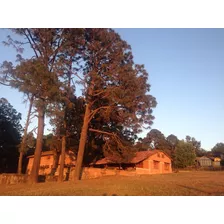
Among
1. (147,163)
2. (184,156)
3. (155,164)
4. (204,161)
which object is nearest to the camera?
(147,163)

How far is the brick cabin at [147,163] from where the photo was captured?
24438 millimetres

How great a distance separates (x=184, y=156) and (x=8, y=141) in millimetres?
24372

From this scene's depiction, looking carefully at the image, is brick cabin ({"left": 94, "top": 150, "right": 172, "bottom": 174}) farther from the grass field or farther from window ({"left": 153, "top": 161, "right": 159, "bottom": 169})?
the grass field

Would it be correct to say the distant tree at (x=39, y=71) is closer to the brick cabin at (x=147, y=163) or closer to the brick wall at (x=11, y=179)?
the brick wall at (x=11, y=179)

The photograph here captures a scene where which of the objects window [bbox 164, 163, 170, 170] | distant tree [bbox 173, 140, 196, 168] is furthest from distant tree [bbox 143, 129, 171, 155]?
window [bbox 164, 163, 170, 170]

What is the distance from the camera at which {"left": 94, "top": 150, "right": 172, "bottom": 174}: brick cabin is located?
24.4 metres

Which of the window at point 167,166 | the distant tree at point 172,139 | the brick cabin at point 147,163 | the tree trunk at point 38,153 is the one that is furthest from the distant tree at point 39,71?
the distant tree at point 172,139

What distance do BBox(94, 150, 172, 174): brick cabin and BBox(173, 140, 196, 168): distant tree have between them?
508 centimetres

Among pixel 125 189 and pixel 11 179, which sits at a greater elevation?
pixel 125 189

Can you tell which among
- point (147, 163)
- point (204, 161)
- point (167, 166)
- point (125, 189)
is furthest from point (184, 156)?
point (125, 189)

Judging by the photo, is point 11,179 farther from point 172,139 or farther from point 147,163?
point 172,139

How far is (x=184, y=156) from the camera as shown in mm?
33125

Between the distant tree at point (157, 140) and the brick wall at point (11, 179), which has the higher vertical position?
the distant tree at point (157, 140)

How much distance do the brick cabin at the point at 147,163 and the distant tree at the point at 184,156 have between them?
16.7ft
